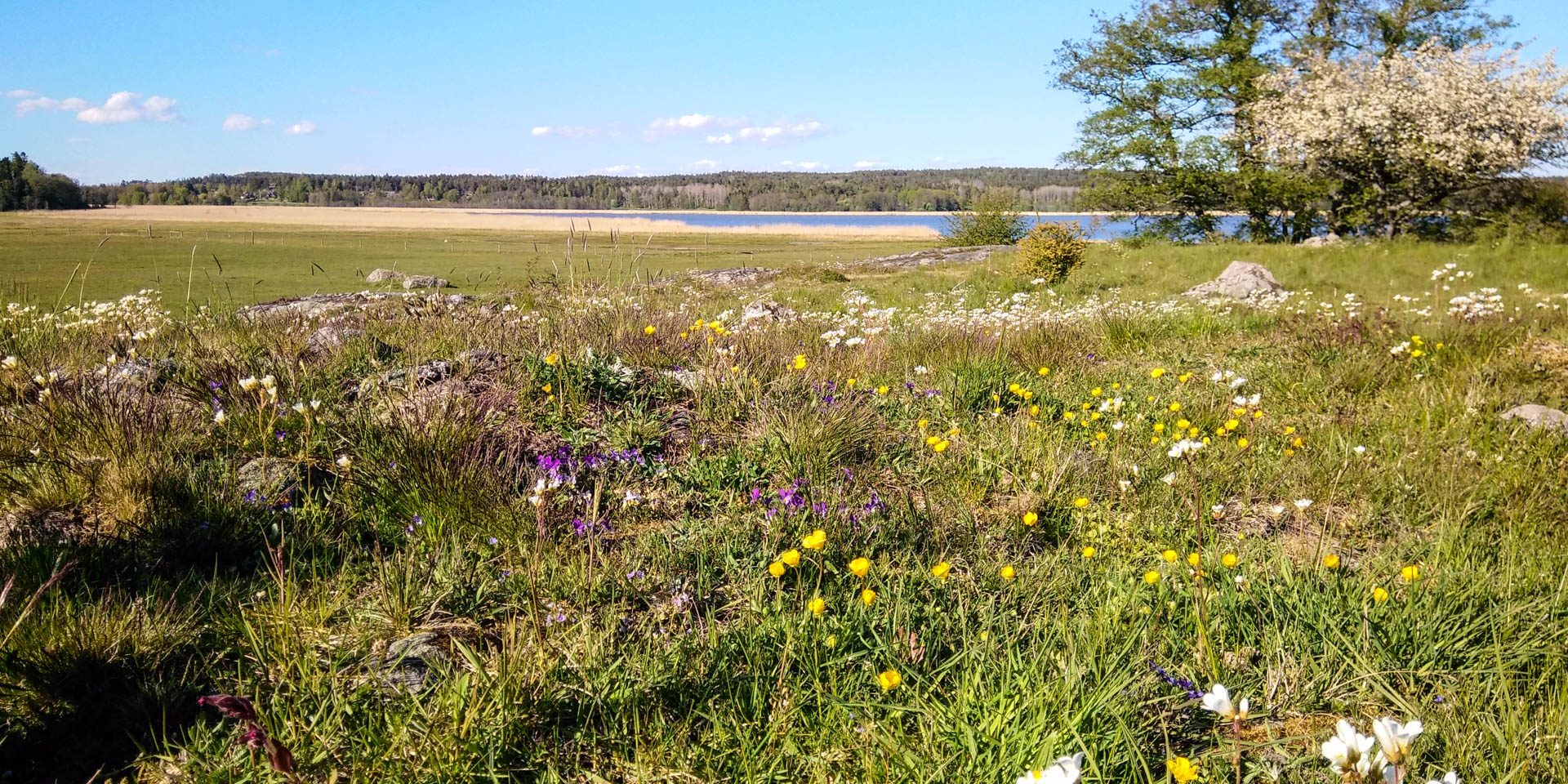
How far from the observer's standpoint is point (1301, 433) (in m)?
4.60

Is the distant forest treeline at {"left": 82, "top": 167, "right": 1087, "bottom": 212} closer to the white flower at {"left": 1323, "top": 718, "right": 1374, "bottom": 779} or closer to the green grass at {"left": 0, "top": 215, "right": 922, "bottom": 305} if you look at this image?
the green grass at {"left": 0, "top": 215, "right": 922, "bottom": 305}

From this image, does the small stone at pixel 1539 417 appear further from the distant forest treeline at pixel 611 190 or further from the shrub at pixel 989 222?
the distant forest treeline at pixel 611 190

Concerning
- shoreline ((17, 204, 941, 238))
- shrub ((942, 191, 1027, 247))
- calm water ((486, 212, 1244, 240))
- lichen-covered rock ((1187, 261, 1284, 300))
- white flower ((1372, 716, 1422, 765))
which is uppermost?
calm water ((486, 212, 1244, 240))

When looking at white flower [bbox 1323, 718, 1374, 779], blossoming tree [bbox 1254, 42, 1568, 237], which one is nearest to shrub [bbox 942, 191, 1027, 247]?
blossoming tree [bbox 1254, 42, 1568, 237]

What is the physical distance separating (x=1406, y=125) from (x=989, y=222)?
20602 millimetres

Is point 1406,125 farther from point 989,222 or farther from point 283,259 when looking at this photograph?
point 283,259

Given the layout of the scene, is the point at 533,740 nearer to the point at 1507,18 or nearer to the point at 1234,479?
the point at 1234,479

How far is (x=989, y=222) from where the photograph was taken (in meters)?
42.4

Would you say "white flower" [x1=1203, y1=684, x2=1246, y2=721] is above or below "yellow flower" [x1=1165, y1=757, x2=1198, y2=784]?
above

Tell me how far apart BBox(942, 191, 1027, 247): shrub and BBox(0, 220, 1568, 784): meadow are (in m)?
37.3

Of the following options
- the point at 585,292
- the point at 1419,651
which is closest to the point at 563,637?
the point at 1419,651

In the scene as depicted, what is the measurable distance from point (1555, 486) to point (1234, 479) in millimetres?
1401

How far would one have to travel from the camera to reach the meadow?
1884mm

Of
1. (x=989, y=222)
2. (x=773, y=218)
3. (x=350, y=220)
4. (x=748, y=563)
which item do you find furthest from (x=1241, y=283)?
(x=773, y=218)
